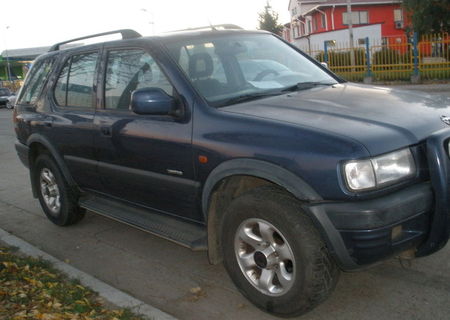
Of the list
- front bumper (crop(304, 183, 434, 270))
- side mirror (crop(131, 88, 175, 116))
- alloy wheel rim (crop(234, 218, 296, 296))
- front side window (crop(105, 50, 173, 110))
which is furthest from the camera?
front side window (crop(105, 50, 173, 110))

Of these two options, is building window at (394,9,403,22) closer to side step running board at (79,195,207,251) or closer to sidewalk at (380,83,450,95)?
sidewalk at (380,83,450,95)

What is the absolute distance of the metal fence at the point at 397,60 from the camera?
18656mm

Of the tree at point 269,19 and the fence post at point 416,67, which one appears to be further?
the tree at point 269,19

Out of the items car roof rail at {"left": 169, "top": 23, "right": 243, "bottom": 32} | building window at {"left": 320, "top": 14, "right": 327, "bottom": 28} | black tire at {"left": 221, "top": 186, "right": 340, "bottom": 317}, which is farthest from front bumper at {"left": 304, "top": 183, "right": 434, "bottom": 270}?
building window at {"left": 320, "top": 14, "right": 327, "bottom": 28}

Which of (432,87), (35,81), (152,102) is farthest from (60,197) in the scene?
(432,87)

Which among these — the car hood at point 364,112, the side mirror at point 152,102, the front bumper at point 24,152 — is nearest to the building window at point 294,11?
the front bumper at point 24,152

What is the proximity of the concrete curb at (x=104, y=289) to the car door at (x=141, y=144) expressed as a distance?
0.69 metres

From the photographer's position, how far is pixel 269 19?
5241cm

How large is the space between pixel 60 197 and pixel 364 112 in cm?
330

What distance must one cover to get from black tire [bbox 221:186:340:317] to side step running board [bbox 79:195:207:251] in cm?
49

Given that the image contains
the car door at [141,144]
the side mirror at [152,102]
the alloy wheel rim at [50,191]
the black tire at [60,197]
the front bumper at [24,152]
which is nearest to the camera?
the side mirror at [152,102]

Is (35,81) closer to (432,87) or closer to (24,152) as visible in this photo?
(24,152)

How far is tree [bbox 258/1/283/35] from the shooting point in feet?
171

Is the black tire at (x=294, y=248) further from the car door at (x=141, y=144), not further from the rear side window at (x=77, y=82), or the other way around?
the rear side window at (x=77, y=82)
